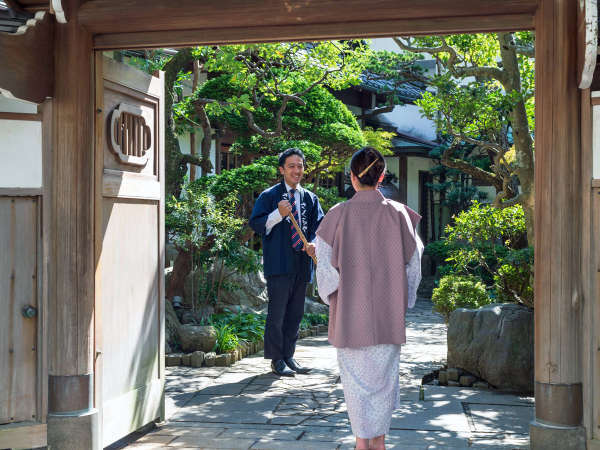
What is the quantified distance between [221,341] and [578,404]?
188 inches

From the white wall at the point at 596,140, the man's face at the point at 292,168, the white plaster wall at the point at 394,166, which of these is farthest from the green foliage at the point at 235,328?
the white plaster wall at the point at 394,166

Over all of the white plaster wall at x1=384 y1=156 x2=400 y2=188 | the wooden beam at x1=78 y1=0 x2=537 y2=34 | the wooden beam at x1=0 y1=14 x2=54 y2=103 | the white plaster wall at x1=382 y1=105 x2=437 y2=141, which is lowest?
the wooden beam at x1=0 y1=14 x2=54 y2=103

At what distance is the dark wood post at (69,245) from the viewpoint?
478 centimetres

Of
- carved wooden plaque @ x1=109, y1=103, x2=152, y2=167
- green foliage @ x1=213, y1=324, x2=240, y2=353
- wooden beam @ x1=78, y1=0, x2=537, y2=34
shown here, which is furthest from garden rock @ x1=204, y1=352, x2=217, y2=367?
wooden beam @ x1=78, y1=0, x2=537, y2=34

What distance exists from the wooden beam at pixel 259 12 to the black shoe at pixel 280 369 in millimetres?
3851

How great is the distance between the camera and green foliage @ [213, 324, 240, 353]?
8.50 meters

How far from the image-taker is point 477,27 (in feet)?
15.0

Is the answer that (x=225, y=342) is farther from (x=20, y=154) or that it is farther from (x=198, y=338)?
(x=20, y=154)

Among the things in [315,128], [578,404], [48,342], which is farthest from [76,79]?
[315,128]

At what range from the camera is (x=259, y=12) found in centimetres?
471

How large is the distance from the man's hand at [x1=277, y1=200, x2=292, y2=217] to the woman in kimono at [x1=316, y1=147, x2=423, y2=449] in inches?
96.2

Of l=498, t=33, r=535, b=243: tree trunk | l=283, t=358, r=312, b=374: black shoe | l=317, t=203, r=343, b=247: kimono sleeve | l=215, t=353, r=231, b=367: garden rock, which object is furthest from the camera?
l=215, t=353, r=231, b=367: garden rock

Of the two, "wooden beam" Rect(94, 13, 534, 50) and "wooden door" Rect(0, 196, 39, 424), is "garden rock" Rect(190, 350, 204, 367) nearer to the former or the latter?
"wooden door" Rect(0, 196, 39, 424)

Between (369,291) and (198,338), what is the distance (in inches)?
172
